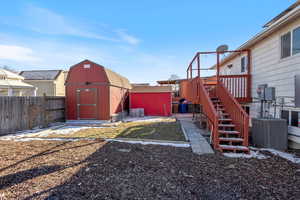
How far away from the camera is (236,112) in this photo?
486 centimetres

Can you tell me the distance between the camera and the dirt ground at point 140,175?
2.33 m

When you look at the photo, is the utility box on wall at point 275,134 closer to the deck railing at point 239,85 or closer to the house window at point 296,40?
the house window at point 296,40

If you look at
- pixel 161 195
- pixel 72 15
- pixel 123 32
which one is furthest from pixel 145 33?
pixel 161 195

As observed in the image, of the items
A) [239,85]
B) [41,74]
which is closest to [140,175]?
[239,85]

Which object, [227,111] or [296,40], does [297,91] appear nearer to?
[296,40]

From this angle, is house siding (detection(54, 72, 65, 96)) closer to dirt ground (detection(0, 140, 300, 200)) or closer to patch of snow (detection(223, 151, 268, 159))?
dirt ground (detection(0, 140, 300, 200))

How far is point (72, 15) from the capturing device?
320 inches

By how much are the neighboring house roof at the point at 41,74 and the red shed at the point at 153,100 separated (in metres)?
12.6

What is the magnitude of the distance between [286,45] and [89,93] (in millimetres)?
9694

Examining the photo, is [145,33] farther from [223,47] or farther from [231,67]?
[231,67]

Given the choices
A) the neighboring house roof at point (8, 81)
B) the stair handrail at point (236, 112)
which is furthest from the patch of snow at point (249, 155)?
the neighboring house roof at point (8, 81)

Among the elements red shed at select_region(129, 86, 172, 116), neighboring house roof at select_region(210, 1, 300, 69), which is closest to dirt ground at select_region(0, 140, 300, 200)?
neighboring house roof at select_region(210, 1, 300, 69)

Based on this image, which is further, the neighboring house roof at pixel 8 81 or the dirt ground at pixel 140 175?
the neighboring house roof at pixel 8 81

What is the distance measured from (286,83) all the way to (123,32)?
10534 mm
